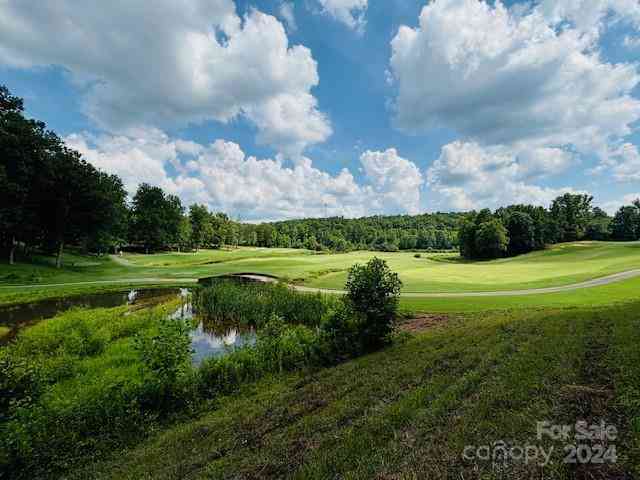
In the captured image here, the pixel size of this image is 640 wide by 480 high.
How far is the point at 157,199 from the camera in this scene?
→ 7656cm

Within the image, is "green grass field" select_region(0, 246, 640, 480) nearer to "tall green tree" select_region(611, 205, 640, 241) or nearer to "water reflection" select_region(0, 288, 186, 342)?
"water reflection" select_region(0, 288, 186, 342)

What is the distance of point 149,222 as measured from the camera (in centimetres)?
7125

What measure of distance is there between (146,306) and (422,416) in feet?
76.7

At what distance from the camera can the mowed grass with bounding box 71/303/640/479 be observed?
3826 millimetres

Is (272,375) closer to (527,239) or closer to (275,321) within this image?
(275,321)

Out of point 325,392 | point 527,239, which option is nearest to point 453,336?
point 325,392

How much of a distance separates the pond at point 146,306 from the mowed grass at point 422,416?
4.65 metres

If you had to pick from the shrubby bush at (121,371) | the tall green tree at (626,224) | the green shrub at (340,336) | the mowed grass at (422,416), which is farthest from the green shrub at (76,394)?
the tall green tree at (626,224)

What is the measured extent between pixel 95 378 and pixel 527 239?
87.5 metres

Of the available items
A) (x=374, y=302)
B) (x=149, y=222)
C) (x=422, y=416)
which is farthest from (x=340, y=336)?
(x=149, y=222)

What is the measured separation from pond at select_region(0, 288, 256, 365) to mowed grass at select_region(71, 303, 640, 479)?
15.2 feet

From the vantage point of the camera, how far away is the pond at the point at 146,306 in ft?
48.2

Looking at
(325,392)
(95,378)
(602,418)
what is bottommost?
(95,378)

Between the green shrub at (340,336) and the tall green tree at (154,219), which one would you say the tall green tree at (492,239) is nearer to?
the green shrub at (340,336)
